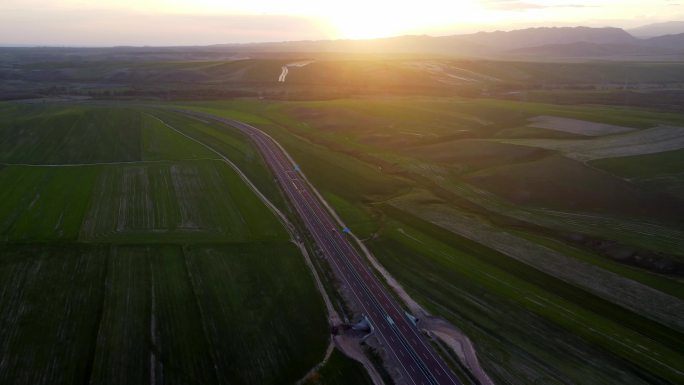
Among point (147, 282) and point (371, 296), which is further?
point (371, 296)

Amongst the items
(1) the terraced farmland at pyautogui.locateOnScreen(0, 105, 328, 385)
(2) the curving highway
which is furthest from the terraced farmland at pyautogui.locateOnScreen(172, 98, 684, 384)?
(1) the terraced farmland at pyautogui.locateOnScreen(0, 105, 328, 385)

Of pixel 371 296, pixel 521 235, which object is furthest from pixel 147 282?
pixel 521 235

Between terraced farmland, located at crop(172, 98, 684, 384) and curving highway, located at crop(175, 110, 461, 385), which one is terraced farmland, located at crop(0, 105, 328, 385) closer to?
curving highway, located at crop(175, 110, 461, 385)

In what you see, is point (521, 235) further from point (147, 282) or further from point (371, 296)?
point (147, 282)

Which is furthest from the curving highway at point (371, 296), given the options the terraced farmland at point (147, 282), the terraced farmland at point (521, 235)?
the terraced farmland at point (147, 282)

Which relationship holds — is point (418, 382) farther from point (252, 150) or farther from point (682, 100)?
point (682, 100)

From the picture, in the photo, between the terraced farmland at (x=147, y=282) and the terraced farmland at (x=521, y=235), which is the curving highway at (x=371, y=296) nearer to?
the terraced farmland at (x=521, y=235)

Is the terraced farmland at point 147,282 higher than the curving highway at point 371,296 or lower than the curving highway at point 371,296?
higher
